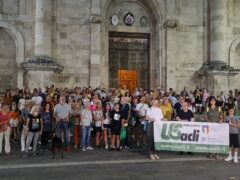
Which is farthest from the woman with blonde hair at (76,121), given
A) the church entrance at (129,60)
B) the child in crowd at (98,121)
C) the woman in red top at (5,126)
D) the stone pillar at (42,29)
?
the church entrance at (129,60)

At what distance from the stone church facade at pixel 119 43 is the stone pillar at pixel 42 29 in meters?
0.06

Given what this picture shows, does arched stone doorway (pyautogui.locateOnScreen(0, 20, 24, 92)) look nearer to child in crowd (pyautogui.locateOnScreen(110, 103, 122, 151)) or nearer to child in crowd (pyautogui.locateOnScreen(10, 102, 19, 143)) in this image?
child in crowd (pyautogui.locateOnScreen(10, 102, 19, 143))

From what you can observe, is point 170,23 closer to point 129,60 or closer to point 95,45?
point 129,60

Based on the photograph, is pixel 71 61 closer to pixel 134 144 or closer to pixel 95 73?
pixel 95 73

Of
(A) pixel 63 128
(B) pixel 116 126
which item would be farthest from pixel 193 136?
(A) pixel 63 128

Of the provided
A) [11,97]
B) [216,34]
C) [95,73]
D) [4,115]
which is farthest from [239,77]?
[4,115]

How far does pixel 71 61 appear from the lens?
23766 millimetres

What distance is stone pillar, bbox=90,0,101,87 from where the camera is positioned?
77.7 feet

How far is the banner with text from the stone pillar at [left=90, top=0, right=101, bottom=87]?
10.8m

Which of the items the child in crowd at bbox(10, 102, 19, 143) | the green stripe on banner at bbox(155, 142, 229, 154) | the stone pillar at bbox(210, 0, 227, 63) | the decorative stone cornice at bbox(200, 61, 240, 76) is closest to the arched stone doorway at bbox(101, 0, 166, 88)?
the decorative stone cornice at bbox(200, 61, 240, 76)

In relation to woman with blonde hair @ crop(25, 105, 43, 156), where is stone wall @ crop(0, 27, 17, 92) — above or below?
above

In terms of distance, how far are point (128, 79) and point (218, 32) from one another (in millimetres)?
6626

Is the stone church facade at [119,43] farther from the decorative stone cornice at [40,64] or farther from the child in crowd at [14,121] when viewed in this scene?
the child in crowd at [14,121]

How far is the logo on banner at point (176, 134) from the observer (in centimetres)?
1344
